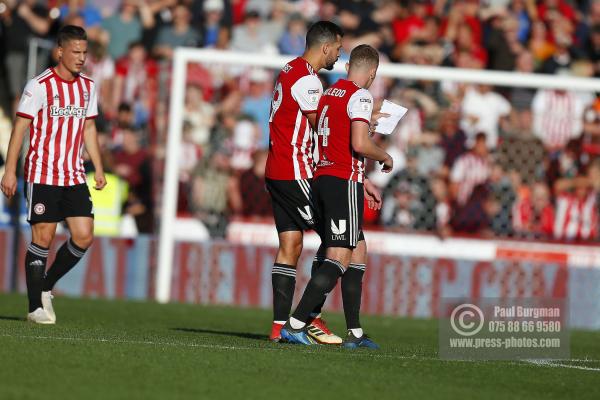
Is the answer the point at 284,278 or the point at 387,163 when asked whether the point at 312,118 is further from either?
the point at 284,278

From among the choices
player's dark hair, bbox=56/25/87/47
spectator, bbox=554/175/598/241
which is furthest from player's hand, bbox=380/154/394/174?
spectator, bbox=554/175/598/241

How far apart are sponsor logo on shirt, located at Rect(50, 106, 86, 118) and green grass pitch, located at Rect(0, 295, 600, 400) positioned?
1703 mm

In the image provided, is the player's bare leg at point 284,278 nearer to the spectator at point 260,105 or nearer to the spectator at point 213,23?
the spectator at point 260,105

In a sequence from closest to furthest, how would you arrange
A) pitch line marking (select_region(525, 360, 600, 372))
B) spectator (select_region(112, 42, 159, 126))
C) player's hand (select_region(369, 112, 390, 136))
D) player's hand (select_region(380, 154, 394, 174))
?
pitch line marking (select_region(525, 360, 600, 372)) < player's hand (select_region(380, 154, 394, 174)) < player's hand (select_region(369, 112, 390, 136)) < spectator (select_region(112, 42, 159, 126))

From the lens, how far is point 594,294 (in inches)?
615

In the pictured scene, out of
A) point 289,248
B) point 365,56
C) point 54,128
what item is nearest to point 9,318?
point 54,128

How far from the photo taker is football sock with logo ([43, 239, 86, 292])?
10.3 meters

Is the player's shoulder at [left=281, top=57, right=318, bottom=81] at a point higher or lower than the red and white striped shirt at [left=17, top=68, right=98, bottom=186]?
higher

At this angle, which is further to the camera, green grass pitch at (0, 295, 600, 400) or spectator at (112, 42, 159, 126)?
spectator at (112, 42, 159, 126)

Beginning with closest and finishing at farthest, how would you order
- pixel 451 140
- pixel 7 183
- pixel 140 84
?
pixel 7 183, pixel 451 140, pixel 140 84

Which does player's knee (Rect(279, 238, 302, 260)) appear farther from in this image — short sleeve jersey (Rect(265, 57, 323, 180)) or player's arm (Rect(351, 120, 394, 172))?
player's arm (Rect(351, 120, 394, 172))

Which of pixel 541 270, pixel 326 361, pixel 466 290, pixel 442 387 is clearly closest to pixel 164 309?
pixel 466 290

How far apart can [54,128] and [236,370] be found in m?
3.65

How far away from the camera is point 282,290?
30.6ft
